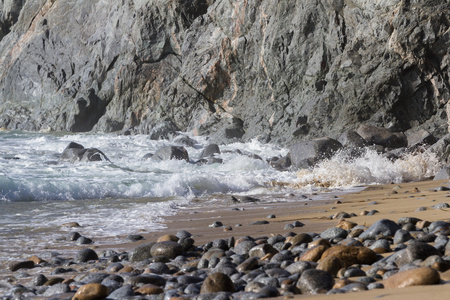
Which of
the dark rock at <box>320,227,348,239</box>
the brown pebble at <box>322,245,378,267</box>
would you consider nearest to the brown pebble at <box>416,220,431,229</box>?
the dark rock at <box>320,227,348,239</box>

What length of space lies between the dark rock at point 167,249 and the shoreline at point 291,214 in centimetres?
21

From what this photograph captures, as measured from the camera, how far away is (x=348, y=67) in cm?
1402

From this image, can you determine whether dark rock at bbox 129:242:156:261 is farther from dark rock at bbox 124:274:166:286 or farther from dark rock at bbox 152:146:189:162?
dark rock at bbox 152:146:189:162

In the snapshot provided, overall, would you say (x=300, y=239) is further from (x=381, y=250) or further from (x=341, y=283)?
(x=341, y=283)

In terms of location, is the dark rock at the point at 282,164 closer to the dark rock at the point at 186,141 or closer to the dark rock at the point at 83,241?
the dark rock at the point at 186,141

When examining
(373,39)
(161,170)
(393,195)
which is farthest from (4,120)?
(393,195)

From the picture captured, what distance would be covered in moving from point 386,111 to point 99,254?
1110cm

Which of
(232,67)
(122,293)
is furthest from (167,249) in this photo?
(232,67)

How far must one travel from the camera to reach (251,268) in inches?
109

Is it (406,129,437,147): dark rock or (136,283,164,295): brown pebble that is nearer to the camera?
(136,283,164,295): brown pebble

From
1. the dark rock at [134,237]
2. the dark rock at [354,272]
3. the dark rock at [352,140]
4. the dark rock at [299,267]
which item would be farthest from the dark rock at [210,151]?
the dark rock at [354,272]

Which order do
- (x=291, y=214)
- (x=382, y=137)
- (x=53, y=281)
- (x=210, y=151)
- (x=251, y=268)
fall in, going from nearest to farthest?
(x=251, y=268) < (x=53, y=281) < (x=291, y=214) < (x=382, y=137) < (x=210, y=151)

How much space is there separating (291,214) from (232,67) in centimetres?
1390

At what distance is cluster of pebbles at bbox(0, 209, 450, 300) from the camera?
222cm
